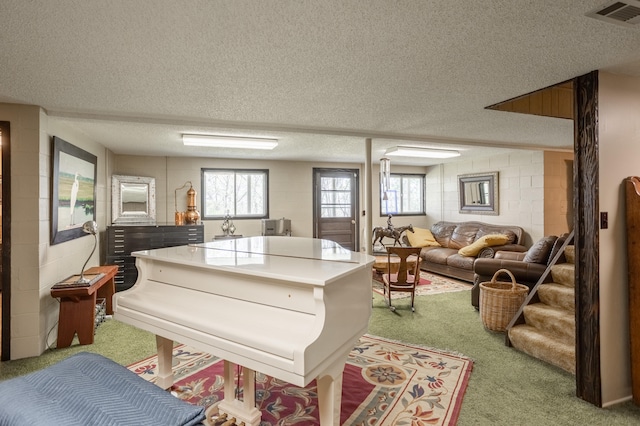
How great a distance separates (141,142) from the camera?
4742 mm

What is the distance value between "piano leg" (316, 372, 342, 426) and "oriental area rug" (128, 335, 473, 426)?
1.71 feet

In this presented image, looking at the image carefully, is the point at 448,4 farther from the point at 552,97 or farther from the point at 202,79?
the point at 552,97

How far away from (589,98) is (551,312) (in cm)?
177

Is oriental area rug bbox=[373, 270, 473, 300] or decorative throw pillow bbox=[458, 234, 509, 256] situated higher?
decorative throw pillow bbox=[458, 234, 509, 256]

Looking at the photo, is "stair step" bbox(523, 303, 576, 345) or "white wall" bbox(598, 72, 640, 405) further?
"stair step" bbox(523, 303, 576, 345)

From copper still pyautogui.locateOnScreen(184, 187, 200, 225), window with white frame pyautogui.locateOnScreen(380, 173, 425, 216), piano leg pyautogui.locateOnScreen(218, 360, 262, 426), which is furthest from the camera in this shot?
window with white frame pyautogui.locateOnScreen(380, 173, 425, 216)

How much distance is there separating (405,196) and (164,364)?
21.6 ft

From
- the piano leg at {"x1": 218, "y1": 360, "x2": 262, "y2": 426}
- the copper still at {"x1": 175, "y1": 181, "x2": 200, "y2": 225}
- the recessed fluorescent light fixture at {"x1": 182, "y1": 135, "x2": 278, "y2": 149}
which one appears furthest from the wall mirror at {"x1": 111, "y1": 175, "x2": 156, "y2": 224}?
the piano leg at {"x1": 218, "y1": 360, "x2": 262, "y2": 426}

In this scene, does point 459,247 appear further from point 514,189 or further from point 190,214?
point 190,214

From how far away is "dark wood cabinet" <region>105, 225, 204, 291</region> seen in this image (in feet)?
16.8

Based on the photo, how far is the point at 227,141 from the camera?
4.59 meters

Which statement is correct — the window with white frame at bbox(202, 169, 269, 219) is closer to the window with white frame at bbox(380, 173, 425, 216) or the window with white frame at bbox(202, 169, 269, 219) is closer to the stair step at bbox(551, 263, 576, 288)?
the window with white frame at bbox(380, 173, 425, 216)

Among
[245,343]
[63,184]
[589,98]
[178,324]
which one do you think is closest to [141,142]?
[63,184]

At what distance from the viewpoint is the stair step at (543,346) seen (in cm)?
266
